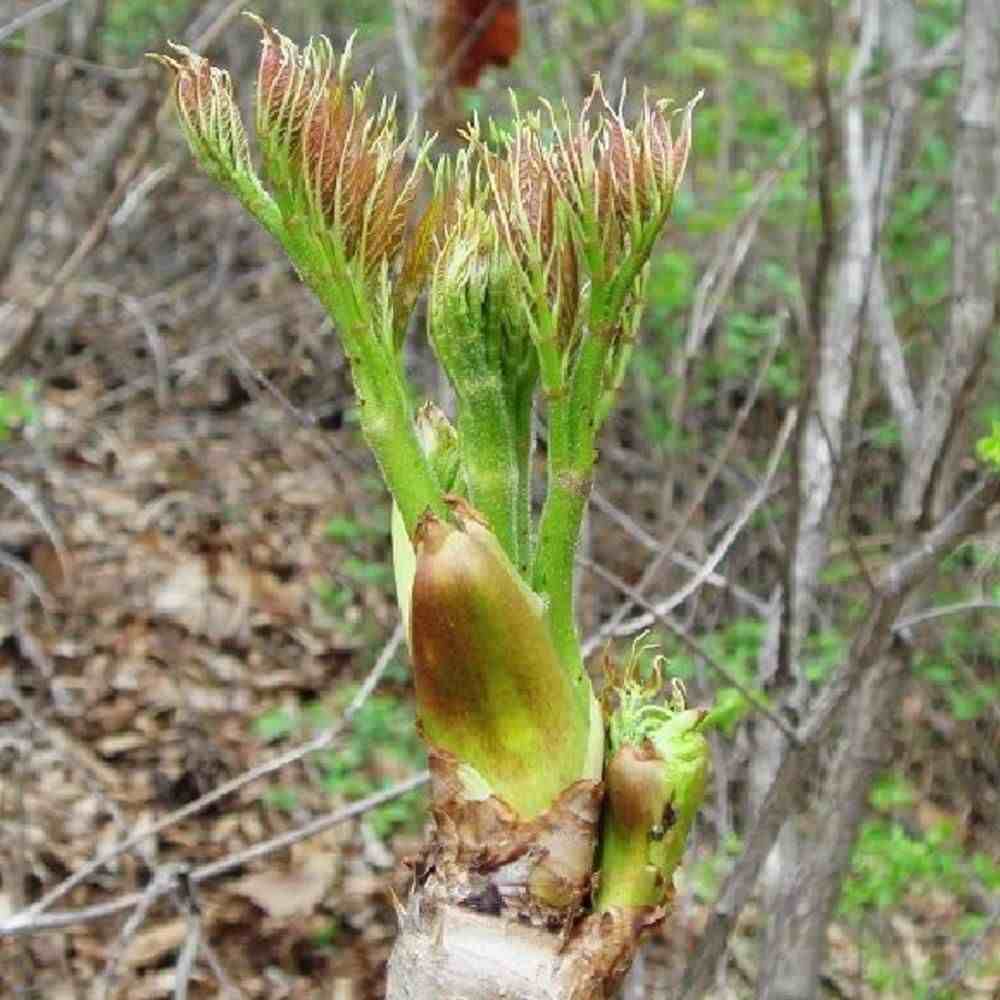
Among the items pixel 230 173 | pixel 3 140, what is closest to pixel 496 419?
pixel 230 173

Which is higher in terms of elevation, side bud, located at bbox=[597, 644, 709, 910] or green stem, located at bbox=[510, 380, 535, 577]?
green stem, located at bbox=[510, 380, 535, 577]

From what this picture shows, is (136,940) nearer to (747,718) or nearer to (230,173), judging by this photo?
(747,718)

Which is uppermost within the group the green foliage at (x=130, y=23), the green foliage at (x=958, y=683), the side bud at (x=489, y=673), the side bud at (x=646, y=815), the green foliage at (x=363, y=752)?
the green foliage at (x=130, y=23)

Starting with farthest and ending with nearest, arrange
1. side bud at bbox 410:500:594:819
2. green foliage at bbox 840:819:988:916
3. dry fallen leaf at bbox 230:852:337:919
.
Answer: dry fallen leaf at bbox 230:852:337:919
green foliage at bbox 840:819:988:916
side bud at bbox 410:500:594:819

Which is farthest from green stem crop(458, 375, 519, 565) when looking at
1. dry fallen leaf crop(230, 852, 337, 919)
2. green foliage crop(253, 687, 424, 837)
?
dry fallen leaf crop(230, 852, 337, 919)

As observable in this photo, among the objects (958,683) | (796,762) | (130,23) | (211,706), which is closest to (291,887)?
(211,706)

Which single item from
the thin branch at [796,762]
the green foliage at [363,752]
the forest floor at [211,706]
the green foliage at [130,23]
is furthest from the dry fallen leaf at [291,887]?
the green foliage at [130,23]

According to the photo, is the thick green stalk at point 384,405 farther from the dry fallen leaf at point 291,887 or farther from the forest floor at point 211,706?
the dry fallen leaf at point 291,887

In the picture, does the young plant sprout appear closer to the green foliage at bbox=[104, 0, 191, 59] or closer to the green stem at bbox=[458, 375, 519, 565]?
the green stem at bbox=[458, 375, 519, 565]
